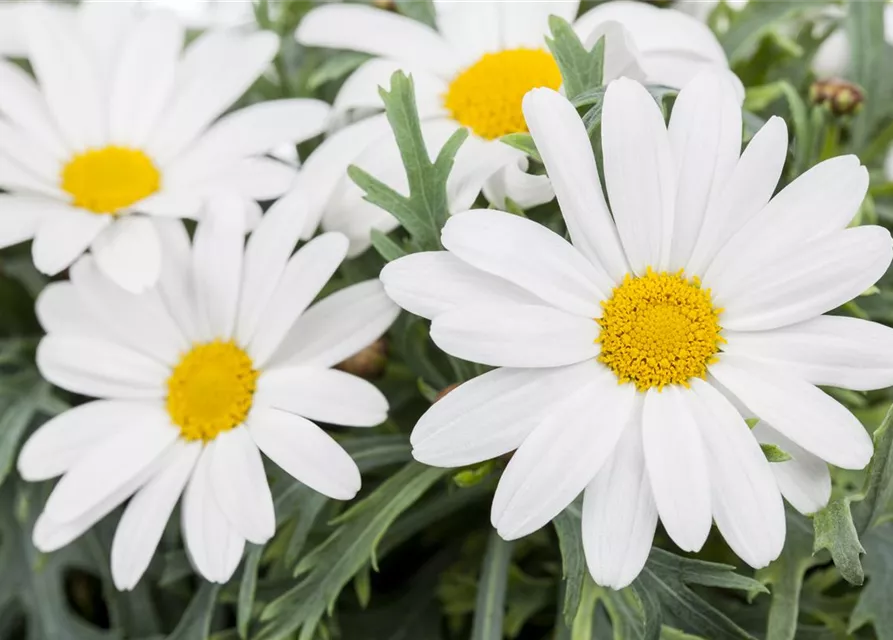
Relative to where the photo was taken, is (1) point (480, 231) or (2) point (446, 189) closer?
(1) point (480, 231)

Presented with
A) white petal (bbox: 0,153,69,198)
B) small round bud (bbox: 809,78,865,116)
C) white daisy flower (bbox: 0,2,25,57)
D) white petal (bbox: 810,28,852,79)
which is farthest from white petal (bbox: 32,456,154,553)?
white petal (bbox: 810,28,852,79)

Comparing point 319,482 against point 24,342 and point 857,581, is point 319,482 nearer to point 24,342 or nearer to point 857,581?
point 857,581

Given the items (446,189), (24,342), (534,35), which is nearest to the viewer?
(446,189)

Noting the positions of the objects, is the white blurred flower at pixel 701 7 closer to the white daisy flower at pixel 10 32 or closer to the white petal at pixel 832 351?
the white petal at pixel 832 351

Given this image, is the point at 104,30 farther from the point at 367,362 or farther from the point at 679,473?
the point at 679,473

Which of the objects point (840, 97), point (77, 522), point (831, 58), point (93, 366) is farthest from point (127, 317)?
point (831, 58)

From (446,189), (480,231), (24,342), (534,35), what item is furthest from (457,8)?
(24,342)

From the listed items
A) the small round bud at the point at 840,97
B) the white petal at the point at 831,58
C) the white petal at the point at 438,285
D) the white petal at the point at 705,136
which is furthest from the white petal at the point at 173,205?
Answer: the white petal at the point at 831,58
